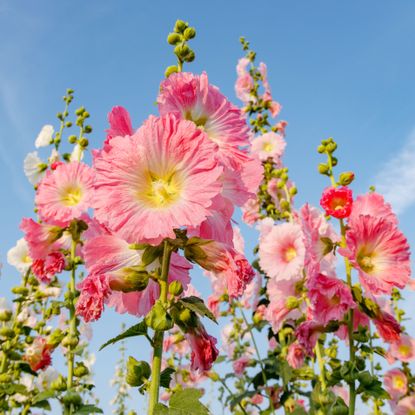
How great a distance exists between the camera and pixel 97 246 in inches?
50.4

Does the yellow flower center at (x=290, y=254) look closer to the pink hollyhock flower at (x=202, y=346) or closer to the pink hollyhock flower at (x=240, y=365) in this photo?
the pink hollyhock flower at (x=240, y=365)

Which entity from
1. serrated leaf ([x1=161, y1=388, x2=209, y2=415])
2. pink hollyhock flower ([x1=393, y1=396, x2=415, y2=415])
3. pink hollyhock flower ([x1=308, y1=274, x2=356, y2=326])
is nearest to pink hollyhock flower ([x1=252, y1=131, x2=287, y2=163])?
pink hollyhock flower ([x1=393, y1=396, x2=415, y2=415])

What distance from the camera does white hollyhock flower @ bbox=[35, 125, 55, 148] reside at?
4059 mm

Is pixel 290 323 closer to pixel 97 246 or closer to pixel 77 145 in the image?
pixel 77 145

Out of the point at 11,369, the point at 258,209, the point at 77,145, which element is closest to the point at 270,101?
the point at 258,209

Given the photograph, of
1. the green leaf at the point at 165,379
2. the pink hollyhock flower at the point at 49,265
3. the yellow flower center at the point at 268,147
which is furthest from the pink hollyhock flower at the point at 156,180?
the yellow flower center at the point at 268,147

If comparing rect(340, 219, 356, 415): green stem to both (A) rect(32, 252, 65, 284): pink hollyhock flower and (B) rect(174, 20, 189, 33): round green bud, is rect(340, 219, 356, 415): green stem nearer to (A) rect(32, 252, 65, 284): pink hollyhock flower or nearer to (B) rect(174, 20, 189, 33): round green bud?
(B) rect(174, 20, 189, 33): round green bud

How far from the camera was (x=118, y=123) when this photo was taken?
1.31 metres

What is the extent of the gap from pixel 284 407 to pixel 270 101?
10.0 ft

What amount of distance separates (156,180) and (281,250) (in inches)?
91.8

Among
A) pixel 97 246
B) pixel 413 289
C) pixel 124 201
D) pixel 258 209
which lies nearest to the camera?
pixel 124 201

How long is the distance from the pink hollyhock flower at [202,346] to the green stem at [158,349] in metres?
0.12

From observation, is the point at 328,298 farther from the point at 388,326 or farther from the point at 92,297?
the point at 92,297

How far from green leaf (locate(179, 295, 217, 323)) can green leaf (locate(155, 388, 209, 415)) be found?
0.57ft
